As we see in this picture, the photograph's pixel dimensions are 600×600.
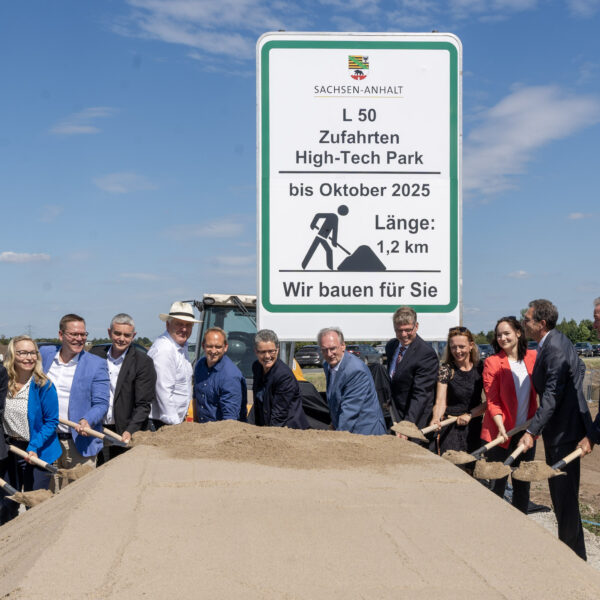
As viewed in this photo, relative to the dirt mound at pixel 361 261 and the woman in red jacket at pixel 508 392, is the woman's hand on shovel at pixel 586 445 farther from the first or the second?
the dirt mound at pixel 361 261

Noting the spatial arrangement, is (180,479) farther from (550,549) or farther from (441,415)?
(441,415)

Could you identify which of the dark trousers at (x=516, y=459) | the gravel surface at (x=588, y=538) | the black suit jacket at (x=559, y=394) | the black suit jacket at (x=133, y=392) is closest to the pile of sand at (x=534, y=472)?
the black suit jacket at (x=559, y=394)

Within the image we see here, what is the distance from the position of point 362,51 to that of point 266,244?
1498mm

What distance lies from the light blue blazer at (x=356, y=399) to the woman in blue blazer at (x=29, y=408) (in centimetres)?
186

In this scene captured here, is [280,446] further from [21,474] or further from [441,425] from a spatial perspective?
[21,474]

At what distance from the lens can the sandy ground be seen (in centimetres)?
200

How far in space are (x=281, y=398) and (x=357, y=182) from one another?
1560 millimetres

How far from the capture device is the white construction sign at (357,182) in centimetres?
490

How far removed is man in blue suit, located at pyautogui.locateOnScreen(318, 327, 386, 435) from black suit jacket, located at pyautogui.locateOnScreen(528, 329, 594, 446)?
38.9 inches

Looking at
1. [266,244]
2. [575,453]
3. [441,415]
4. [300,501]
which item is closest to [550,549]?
[300,501]

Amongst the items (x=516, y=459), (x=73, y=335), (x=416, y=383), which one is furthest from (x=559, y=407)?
(x=73, y=335)

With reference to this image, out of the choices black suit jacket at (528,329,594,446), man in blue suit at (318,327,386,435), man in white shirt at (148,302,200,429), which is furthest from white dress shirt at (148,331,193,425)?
black suit jacket at (528,329,594,446)

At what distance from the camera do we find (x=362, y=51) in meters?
4.96

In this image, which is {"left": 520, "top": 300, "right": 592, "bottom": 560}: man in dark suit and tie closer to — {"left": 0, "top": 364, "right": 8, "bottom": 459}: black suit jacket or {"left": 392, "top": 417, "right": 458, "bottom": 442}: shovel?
{"left": 392, "top": 417, "right": 458, "bottom": 442}: shovel
